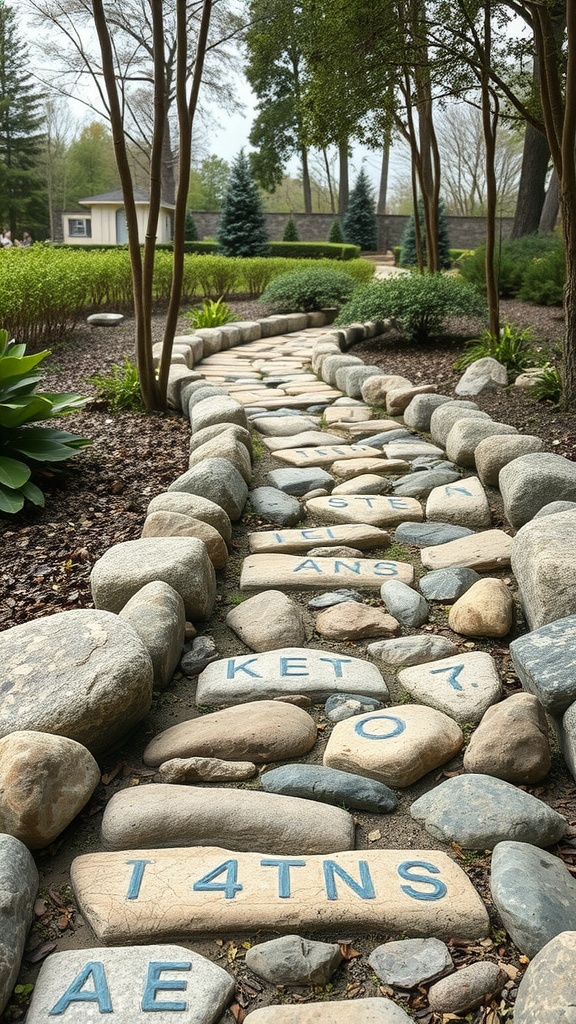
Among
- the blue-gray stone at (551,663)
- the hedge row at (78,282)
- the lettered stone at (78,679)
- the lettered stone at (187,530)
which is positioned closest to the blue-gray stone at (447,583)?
the blue-gray stone at (551,663)

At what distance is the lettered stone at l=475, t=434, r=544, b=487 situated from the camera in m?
4.14

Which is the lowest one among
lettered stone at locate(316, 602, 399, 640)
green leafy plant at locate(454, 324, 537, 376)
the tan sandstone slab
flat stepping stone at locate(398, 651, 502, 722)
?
the tan sandstone slab

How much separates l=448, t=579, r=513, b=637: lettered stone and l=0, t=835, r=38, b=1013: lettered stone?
1648 mm

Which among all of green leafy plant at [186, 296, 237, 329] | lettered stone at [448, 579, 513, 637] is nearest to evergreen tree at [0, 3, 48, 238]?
green leafy plant at [186, 296, 237, 329]

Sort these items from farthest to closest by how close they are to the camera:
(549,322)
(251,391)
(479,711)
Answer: (549,322)
(251,391)
(479,711)

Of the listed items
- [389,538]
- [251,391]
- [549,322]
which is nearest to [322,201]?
[549,322]

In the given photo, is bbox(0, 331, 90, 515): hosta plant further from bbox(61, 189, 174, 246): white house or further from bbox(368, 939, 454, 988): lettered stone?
bbox(61, 189, 174, 246): white house

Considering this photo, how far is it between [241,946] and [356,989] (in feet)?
0.81

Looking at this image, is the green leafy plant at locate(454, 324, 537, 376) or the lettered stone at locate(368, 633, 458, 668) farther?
the green leafy plant at locate(454, 324, 537, 376)

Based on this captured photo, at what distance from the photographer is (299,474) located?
4.54 metres

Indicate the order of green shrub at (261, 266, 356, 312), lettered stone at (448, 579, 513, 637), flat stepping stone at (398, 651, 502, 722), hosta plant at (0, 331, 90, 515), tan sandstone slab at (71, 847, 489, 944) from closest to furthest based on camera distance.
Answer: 1. tan sandstone slab at (71, 847, 489, 944)
2. flat stepping stone at (398, 651, 502, 722)
3. lettered stone at (448, 579, 513, 637)
4. hosta plant at (0, 331, 90, 515)
5. green shrub at (261, 266, 356, 312)

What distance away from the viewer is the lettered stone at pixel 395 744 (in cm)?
212

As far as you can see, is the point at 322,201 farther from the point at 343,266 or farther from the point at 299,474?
the point at 299,474

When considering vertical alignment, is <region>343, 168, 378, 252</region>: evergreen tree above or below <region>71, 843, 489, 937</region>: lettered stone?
above
